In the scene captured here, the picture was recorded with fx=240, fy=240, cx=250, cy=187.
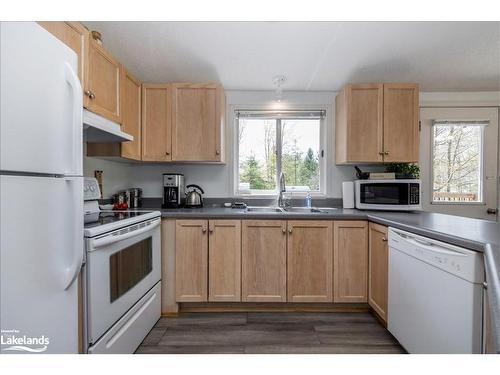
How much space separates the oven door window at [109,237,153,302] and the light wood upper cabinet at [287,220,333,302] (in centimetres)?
116

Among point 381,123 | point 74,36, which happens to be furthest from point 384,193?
point 74,36

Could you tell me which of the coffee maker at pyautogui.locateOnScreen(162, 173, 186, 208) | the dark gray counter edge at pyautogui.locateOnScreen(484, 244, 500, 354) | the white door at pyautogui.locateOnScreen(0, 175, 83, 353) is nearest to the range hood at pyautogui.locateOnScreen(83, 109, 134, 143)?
the white door at pyautogui.locateOnScreen(0, 175, 83, 353)

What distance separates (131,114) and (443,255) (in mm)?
2523

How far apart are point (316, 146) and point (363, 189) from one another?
765 mm

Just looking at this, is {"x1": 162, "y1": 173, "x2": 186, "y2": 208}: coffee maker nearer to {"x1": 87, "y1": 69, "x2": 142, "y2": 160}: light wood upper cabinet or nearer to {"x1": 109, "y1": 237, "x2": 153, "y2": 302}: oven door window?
{"x1": 87, "y1": 69, "x2": 142, "y2": 160}: light wood upper cabinet

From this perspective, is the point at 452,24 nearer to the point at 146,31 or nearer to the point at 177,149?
the point at 146,31

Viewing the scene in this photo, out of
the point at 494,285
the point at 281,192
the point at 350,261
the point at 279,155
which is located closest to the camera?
the point at 494,285

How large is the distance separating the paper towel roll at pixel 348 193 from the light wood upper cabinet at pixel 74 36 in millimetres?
2431

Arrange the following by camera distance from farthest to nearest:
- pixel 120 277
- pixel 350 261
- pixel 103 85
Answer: pixel 350 261 → pixel 103 85 → pixel 120 277

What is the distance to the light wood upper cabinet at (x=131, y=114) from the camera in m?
2.07

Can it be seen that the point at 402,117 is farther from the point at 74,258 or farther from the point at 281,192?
the point at 74,258

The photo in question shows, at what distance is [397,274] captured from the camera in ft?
5.32

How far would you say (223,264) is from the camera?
2.11m

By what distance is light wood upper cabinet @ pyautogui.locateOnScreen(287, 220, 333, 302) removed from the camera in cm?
211
